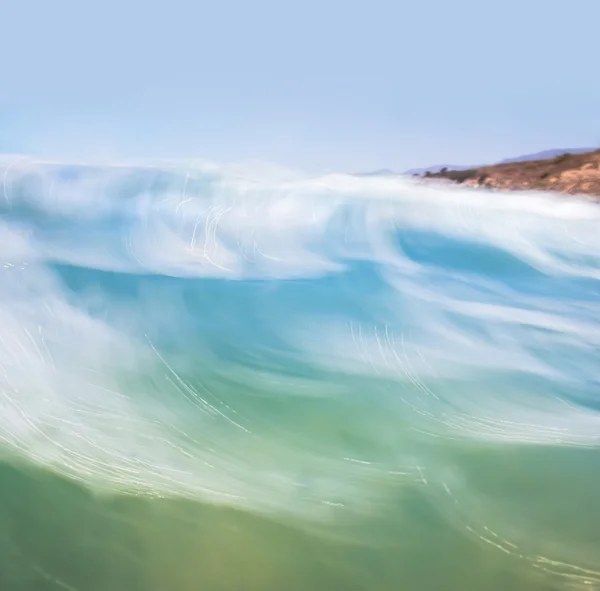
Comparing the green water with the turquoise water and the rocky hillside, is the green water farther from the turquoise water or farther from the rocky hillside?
the rocky hillside

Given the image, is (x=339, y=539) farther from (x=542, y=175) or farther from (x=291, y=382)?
(x=542, y=175)

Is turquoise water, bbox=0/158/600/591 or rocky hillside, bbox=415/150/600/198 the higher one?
rocky hillside, bbox=415/150/600/198

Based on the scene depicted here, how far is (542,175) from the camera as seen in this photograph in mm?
901

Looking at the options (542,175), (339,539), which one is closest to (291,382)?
(339,539)

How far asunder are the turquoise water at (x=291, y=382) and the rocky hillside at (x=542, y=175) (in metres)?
0.03

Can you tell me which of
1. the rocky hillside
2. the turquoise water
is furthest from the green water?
the rocky hillside

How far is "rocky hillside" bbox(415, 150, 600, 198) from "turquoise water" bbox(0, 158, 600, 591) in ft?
0.09

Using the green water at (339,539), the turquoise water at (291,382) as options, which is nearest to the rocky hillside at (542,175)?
the turquoise water at (291,382)

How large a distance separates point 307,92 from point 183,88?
0.24 meters

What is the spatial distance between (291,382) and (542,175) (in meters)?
0.61

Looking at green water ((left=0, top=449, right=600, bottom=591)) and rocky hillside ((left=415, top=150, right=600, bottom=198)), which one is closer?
green water ((left=0, top=449, right=600, bottom=591))

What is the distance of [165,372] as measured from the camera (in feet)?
2.81

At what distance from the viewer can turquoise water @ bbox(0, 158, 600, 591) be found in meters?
0.80

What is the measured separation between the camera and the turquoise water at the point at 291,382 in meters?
0.80
